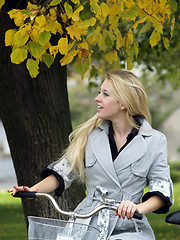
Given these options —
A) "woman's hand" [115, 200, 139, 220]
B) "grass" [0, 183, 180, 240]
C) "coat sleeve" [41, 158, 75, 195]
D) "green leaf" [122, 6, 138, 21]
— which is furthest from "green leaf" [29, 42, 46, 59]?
"grass" [0, 183, 180, 240]

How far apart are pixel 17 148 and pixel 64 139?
480 mm

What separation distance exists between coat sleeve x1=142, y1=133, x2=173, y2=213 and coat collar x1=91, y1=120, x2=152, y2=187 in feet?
0.33

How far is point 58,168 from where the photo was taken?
12.5 feet

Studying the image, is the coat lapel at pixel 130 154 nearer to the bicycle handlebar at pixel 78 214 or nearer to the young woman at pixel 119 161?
the young woman at pixel 119 161

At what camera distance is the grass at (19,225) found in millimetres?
8734

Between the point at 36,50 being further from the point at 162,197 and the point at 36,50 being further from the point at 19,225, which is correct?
the point at 19,225

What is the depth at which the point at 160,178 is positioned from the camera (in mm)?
3564

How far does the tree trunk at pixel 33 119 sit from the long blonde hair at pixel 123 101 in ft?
5.31

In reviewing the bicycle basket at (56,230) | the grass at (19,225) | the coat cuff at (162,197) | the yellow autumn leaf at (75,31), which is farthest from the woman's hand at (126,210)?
the grass at (19,225)

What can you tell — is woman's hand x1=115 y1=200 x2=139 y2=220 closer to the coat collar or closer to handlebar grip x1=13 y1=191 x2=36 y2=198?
the coat collar

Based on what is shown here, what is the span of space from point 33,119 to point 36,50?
1.50 meters

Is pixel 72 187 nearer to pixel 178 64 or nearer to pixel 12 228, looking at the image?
pixel 12 228

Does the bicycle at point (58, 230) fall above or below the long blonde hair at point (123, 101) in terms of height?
below

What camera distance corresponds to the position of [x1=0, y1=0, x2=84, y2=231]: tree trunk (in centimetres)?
537
